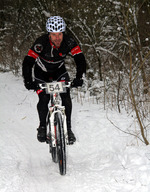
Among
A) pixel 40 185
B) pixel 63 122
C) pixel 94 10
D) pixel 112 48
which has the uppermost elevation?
pixel 94 10

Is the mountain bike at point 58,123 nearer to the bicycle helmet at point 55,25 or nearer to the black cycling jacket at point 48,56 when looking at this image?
the black cycling jacket at point 48,56

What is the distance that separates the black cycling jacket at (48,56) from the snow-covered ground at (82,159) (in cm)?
135

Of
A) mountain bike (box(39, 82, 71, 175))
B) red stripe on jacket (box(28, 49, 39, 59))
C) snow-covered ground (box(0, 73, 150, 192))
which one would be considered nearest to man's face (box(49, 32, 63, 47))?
red stripe on jacket (box(28, 49, 39, 59))

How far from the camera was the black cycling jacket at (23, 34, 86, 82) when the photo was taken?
352 centimetres

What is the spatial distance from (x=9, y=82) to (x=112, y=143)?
21.4ft

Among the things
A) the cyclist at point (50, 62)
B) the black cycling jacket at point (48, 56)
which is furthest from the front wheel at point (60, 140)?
the black cycling jacket at point (48, 56)

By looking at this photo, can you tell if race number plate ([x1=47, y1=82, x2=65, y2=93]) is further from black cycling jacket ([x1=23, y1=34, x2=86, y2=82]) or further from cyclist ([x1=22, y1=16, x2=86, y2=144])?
black cycling jacket ([x1=23, y1=34, x2=86, y2=82])

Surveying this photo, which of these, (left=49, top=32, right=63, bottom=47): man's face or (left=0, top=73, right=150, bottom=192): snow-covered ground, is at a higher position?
(left=49, top=32, right=63, bottom=47): man's face

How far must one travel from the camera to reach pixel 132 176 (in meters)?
3.19

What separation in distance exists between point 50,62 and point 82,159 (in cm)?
167

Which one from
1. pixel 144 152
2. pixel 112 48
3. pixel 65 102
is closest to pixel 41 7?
pixel 112 48

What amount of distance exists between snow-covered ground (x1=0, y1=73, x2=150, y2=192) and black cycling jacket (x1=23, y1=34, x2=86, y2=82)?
4.42 feet

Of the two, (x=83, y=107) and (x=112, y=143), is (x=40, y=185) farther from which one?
(x=83, y=107)

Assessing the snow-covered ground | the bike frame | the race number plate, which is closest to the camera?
the snow-covered ground
